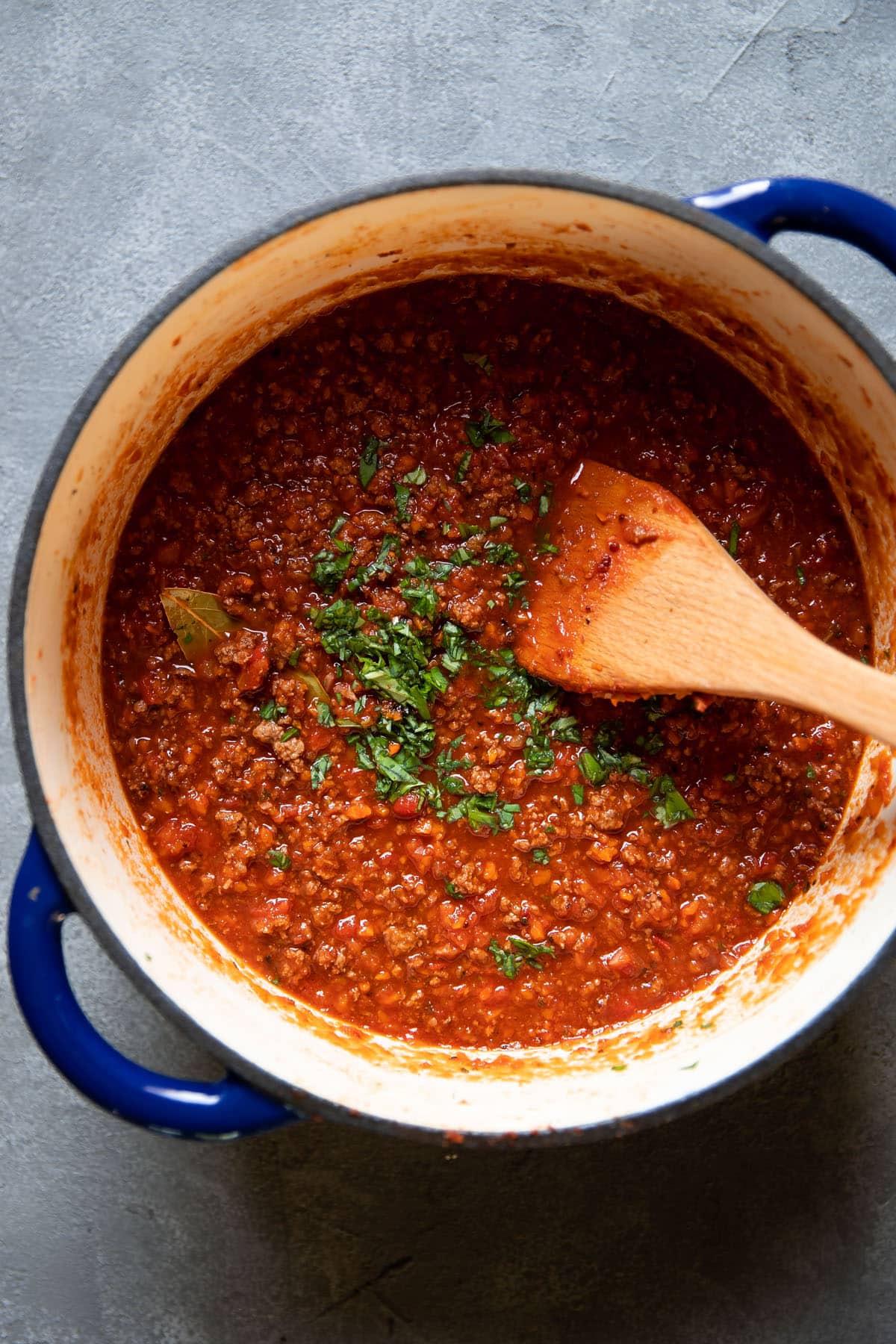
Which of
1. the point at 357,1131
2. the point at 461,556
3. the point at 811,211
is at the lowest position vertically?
the point at 357,1131

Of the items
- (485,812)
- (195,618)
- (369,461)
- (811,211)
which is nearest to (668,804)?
(485,812)

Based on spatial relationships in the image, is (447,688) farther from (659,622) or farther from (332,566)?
(659,622)

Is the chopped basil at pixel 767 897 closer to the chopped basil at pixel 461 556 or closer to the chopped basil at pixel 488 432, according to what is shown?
the chopped basil at pixel 461 556

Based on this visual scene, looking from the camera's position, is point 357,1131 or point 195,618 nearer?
point 195,618

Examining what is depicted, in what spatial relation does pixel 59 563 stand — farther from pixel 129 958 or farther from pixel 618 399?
pixel 618 399

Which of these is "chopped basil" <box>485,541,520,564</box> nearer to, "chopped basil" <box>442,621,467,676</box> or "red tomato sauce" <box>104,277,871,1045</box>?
"red tomato sauce" <box>104,277,871,1045</box>

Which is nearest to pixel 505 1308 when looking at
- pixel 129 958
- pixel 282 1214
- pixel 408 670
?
pixel 282 1214
